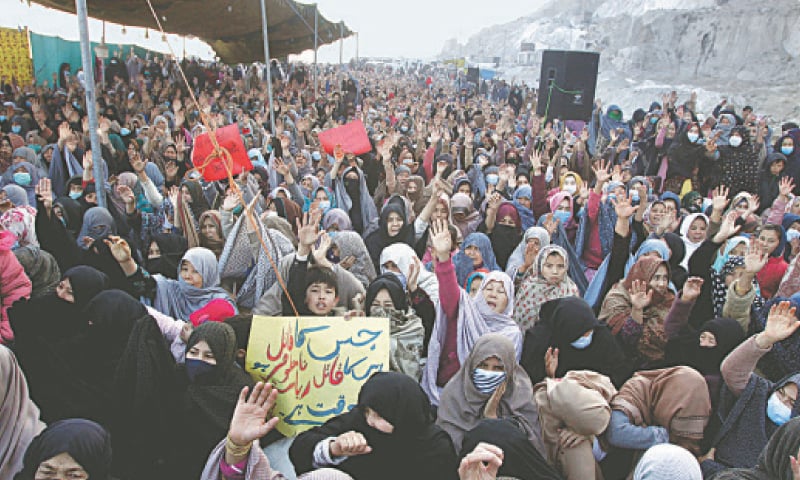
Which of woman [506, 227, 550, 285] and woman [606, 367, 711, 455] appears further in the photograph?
woman [506, 227, 550, 285]

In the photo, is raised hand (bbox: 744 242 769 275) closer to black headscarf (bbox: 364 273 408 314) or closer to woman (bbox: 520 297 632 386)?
woman (bbox: 520 297 632 386)

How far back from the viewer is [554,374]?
252 centimetres

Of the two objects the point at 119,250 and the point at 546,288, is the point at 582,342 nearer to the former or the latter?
the point at 546,288

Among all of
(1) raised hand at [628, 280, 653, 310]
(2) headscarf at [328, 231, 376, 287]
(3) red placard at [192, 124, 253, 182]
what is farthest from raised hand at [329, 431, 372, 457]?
(3) red placard at [192, 124, 253, 182]

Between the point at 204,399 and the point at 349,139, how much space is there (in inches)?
160

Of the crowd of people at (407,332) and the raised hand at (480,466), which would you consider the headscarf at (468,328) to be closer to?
the crowd of people at (407,332)

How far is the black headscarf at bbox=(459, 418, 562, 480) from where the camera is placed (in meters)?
1.76

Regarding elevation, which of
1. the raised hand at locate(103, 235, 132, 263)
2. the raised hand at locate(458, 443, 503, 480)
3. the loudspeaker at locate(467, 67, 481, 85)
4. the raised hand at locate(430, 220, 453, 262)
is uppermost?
the loudspeaker at locate(467, 67, 481, 85)

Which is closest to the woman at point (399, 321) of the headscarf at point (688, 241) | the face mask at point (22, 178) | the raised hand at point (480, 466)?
the raised hand at point (480, 466)

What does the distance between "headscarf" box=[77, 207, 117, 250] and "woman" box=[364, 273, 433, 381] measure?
206cm

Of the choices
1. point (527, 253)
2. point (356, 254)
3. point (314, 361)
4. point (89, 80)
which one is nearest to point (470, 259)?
point (527, 253)

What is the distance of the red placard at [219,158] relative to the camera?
459 cm

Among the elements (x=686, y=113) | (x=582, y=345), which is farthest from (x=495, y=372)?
(x=686, y=113)

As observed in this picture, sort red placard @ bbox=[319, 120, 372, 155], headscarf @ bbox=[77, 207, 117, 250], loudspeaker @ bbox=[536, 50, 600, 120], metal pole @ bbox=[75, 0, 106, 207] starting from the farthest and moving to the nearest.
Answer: loudspeaker @ bbox=[536, 50, 600, 120] → red placard @ bbox=[319, 120, 372, 155] → headscarf @ bbox=[77, 207, 117, 250] → metal pole @ bbox=[75, 0, 106, 207]
